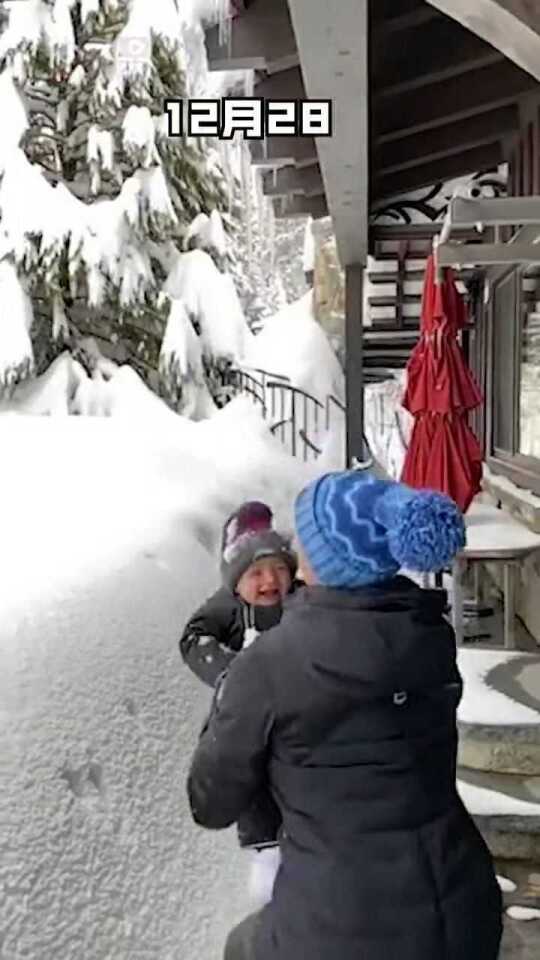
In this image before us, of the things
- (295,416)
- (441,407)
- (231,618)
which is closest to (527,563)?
(441,407)

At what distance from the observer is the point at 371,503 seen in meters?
1.63

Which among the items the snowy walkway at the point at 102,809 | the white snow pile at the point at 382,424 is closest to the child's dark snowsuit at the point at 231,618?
the snowy walkway at the point at 102,809

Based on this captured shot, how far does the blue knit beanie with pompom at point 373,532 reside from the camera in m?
1.55

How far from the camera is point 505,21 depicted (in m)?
2.17

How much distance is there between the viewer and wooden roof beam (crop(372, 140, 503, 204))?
Result: 7.56 m

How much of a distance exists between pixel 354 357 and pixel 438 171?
143 cm

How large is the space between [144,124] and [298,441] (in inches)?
191

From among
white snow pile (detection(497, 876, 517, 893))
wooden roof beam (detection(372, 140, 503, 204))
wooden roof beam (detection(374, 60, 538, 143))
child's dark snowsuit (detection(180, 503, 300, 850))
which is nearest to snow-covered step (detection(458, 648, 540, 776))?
white snow pile (detection(497, 876, 517, 893))

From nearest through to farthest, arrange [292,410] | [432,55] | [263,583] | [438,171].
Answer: [263,583] < [432,55] < [438,171] < [292,410]

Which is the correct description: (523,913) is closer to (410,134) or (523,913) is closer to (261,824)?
(261,824)

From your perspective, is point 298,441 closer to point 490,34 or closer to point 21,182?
point 21,182

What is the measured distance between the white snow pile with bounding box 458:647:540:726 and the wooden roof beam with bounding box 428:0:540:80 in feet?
6.36

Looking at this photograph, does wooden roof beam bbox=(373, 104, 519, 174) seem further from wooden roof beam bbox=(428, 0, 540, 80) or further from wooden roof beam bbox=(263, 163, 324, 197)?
wooden roof beam bbox=(428, 0, 540, 80)

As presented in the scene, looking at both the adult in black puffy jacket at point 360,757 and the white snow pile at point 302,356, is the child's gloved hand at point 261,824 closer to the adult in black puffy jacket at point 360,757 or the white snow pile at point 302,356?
the adult in black puffy jacket at point 360,757
